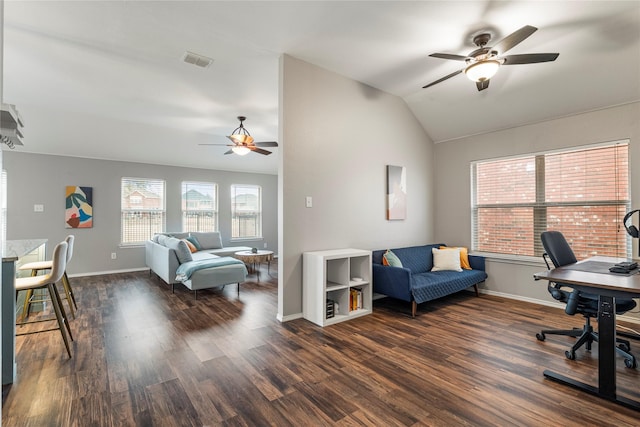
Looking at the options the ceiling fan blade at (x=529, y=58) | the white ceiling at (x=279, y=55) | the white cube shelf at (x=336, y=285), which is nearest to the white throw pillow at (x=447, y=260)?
the white cube shelf at (x=336, y=285)

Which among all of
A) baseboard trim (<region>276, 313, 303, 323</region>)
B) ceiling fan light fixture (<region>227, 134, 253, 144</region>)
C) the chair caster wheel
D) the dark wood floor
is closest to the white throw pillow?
the dark wood floor

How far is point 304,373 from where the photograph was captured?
2420 mm

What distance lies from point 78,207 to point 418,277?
6362mm

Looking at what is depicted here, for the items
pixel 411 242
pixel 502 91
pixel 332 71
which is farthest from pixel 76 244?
pixel 502 91

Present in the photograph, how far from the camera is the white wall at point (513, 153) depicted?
361 centimetres

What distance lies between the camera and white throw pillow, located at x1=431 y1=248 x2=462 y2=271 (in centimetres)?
455

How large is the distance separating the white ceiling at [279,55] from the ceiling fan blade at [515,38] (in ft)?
1.15

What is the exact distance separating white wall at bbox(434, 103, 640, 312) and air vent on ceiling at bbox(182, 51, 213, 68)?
3857 mm

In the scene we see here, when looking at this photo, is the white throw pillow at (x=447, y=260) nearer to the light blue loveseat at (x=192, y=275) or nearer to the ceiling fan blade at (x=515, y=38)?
the ceiling fan blade at (x=515, y=38)

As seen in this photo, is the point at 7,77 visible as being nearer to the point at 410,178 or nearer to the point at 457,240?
the point at 410,178

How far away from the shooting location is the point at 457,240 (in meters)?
5.09

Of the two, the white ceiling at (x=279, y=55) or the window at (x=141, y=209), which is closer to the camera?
the white ceiling at (x=279, y=55)

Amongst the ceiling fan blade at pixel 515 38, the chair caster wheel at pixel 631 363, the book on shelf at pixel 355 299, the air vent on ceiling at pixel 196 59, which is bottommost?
the chair caster wheel at pixel 631 363

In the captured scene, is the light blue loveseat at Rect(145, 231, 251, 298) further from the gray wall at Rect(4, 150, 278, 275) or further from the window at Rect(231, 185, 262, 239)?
the window at Rect(231, 185, 262, 239)
